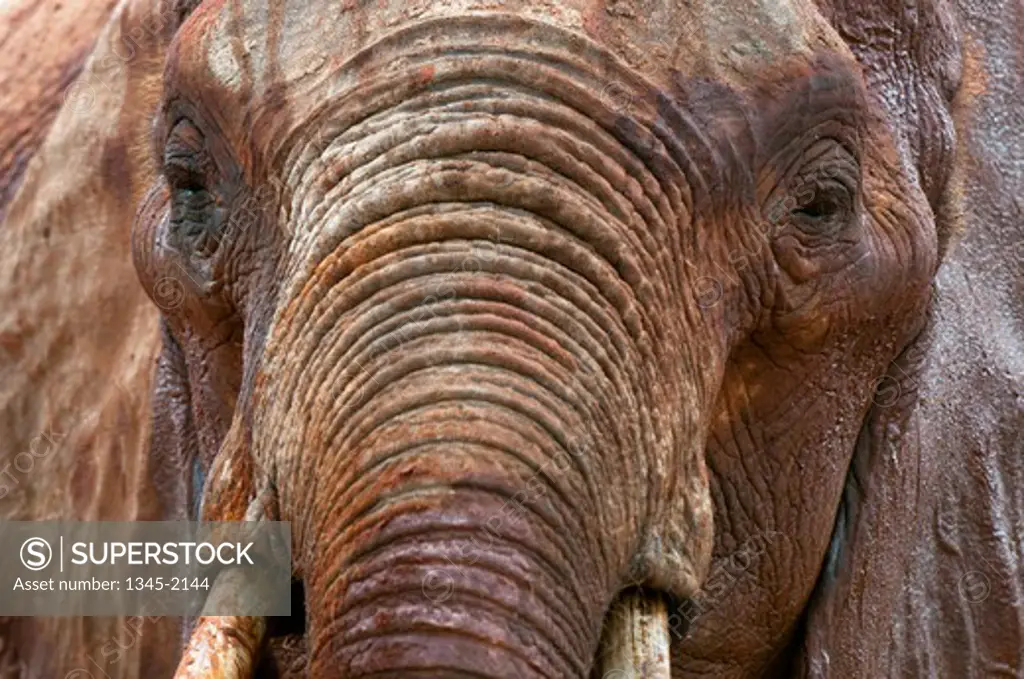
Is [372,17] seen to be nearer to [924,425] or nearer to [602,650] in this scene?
[602,650]

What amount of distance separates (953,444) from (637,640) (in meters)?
1.29

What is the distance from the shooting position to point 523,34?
8.42 feet

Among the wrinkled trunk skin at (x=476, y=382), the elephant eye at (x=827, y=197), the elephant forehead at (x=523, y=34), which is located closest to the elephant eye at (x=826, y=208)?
the elephant eye at (x=827, y=197)

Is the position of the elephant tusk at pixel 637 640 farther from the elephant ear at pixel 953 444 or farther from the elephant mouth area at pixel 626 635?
the elephant ear at pixel 953 444

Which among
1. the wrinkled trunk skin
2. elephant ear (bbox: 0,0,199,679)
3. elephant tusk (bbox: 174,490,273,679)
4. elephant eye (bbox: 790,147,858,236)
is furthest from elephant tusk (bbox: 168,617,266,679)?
elephant ear (bbox: 0,0,199,679)

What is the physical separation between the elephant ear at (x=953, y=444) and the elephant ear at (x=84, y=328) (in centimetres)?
153

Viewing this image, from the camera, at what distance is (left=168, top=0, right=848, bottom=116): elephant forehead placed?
260cm

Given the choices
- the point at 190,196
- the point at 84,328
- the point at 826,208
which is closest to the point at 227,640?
the point at 190,196

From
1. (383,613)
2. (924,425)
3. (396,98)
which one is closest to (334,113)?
(396,98)

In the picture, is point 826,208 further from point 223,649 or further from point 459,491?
point 223,649

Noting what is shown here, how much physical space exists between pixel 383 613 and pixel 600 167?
649 mm

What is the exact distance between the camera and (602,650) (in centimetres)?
247

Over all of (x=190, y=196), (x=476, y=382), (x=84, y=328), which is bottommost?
(x=476, y=382)

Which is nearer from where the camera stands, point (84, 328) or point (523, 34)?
point (523, 34)
